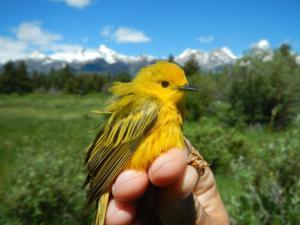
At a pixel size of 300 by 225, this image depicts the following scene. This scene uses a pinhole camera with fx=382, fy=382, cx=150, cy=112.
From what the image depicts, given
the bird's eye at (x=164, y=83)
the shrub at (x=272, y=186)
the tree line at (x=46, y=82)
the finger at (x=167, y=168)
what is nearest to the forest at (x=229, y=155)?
the shrub at (x=272, y=186)

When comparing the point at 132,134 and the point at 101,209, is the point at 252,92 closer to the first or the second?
the point at 132,134

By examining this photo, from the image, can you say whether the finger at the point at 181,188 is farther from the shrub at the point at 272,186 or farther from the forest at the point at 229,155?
the shrub at the point at 272,186

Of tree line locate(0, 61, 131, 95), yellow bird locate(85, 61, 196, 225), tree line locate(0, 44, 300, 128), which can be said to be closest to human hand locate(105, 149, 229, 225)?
yellow bird locate(85, 61, 196, 225)

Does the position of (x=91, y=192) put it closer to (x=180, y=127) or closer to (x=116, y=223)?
(x=116, y=223)

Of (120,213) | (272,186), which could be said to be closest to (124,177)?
(120,213)

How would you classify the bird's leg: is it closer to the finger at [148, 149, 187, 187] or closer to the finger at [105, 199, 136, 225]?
the finger at [148, 149, 187, 187]

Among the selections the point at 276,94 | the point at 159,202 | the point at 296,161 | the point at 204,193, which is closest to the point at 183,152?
the point at 159,202
